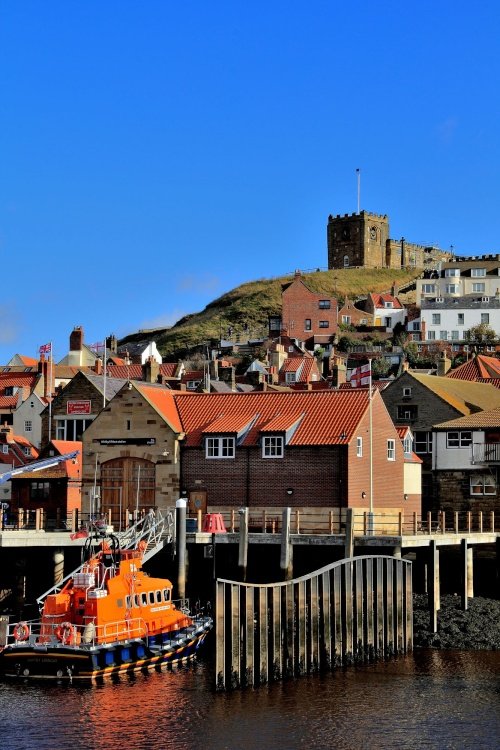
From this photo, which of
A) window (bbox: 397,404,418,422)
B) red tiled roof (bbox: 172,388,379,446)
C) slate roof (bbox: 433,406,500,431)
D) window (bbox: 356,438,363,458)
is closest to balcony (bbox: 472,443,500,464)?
slate roof (bbox: 433,406,500,431)

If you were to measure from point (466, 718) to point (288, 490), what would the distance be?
2069cm

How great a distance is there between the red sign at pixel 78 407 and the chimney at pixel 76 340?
43.3 meters

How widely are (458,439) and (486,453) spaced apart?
1.94m

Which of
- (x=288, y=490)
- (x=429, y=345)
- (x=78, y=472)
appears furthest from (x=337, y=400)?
(x=429, y=345)

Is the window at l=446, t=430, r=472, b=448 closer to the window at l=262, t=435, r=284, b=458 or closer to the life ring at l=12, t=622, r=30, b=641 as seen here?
the window at l=262, t=435, r=284, b=458

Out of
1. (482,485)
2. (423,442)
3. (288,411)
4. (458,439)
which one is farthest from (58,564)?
(423,442)

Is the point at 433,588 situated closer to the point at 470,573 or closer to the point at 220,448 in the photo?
the point at 470,573

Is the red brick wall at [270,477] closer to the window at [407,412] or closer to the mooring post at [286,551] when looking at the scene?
the mooring post at [286,551]

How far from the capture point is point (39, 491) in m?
61.8

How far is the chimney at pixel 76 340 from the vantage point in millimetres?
115500

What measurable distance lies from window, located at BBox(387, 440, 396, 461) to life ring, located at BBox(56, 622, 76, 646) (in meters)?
23.2

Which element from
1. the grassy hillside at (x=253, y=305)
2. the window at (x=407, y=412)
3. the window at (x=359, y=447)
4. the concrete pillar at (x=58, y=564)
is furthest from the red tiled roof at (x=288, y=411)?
the grassy hillside at (x=253, y=305)

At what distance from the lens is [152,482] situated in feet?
190

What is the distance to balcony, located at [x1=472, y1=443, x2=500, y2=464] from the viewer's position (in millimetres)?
62500
